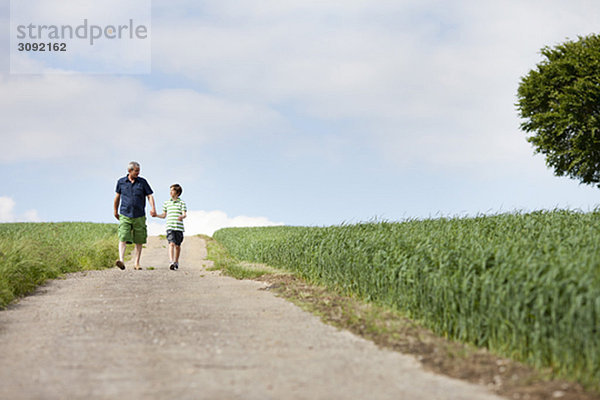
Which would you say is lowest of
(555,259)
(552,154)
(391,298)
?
(391,298)

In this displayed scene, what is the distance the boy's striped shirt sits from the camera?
1446cm

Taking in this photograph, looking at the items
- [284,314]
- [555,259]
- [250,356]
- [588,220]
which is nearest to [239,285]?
[284,314]

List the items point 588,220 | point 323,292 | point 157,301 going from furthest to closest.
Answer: point 588,220 → point 323,292 → point 157,301

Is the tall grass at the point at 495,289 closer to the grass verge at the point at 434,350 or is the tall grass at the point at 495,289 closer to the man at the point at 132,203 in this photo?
the grass verge at the point at 434,350

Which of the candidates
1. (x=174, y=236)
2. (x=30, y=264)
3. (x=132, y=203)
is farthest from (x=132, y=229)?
(x=30, y=264)

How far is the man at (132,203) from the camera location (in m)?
13.7

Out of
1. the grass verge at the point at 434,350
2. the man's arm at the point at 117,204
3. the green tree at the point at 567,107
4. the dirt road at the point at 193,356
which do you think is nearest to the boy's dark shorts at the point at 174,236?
the man's arm at the point at 117,204

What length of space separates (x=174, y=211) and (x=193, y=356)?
9.16m

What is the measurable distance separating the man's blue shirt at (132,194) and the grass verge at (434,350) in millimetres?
5932

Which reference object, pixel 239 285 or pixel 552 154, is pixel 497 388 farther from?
pixel 552 154

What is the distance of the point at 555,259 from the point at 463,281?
→ 1.56m

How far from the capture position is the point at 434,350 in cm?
613

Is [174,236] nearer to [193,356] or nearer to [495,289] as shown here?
[193,356]

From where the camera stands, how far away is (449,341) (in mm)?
6535
